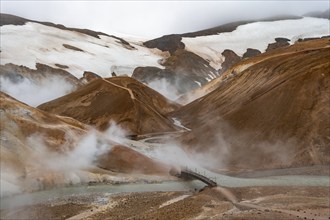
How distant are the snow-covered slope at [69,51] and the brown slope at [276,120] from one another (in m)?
74.2

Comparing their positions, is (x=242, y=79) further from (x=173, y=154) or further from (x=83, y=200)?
(x=83, y=200)

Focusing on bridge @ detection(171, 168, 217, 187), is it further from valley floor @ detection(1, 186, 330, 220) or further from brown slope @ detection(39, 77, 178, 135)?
brown slope @ detection(39, 77, 178, 135)

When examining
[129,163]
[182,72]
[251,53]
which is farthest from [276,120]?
[251,53]

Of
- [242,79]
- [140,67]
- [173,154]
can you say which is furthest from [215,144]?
[140,67]

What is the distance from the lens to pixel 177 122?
89.6m

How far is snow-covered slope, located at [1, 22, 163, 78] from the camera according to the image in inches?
5586

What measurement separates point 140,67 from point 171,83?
556 inches

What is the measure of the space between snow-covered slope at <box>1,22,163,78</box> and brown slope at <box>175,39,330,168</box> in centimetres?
7419

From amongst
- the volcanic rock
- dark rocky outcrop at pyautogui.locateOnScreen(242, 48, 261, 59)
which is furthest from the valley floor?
dark rocky outcrop at pyautogui.locateOnScreen(242, 48, 261, 59)

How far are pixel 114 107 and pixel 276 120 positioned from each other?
32.4 m

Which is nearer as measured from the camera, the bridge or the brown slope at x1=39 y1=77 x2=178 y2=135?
the bridge

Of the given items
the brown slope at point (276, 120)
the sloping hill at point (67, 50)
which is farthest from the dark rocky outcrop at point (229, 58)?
the brown slope at point (276, 120)

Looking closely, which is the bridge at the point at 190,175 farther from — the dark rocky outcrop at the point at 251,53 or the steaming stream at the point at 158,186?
the dark rocky outcrop at the point at 251,53

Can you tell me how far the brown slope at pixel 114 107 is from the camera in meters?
82.9
